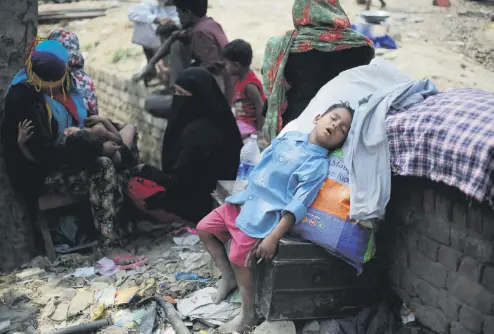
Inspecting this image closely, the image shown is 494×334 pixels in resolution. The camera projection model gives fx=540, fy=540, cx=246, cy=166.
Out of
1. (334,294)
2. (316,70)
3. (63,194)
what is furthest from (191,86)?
(334,294)

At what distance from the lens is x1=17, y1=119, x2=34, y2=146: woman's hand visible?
4.25 metres

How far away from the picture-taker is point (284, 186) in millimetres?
3006

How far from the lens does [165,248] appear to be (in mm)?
4734

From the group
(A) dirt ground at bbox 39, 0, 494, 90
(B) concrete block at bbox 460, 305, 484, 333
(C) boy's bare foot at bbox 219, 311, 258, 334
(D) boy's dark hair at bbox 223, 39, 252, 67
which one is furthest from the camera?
(A) dirt ground at bbox 39, 0, 494, 90

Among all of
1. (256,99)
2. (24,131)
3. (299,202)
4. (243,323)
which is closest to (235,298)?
(243,323)

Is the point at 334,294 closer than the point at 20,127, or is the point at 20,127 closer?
the point at 334,294

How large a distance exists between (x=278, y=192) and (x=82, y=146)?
2.13 m

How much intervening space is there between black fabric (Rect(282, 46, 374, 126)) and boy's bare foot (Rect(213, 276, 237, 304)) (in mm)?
1298

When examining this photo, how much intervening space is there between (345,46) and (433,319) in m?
1.95

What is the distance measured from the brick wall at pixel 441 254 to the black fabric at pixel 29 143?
9.07 feet

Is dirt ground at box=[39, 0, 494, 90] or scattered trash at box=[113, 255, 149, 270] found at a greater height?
dirt ground at box=[39, 0, 494, 90]

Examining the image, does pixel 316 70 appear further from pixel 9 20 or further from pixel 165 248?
pixel 9 20

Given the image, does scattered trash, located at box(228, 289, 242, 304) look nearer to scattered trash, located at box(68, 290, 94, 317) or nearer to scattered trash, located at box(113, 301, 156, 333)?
scattered trash, located at box(113, 301, 156, 333)

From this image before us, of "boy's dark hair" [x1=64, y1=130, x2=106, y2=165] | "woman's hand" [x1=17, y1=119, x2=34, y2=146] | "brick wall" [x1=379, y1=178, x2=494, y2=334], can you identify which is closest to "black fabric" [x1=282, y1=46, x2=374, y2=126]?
"brick wall" [x1=379, y1=178, x2=494, y2=334]
